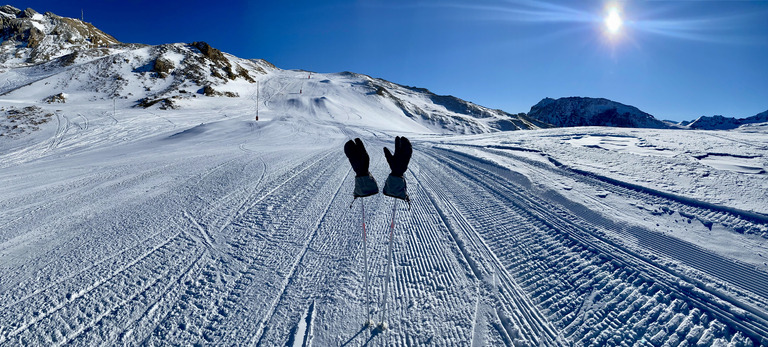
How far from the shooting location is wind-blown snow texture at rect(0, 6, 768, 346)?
2.53 meters

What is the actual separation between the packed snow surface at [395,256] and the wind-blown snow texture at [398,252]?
20 mm

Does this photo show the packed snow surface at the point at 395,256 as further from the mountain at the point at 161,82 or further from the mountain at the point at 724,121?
the mountain at the point at 724,121

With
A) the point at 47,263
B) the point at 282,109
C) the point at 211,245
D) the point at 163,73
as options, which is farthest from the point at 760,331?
the point at 163,73

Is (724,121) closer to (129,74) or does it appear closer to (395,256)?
(395,256)

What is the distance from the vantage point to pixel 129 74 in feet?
124

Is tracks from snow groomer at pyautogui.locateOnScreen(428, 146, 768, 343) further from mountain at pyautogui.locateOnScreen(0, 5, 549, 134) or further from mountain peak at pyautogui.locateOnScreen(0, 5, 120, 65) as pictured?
mountain peak at pyautogui.locateOnScreen(0, 5, 120, 65)

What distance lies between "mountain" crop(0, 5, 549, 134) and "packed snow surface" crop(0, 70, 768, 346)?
2376cm

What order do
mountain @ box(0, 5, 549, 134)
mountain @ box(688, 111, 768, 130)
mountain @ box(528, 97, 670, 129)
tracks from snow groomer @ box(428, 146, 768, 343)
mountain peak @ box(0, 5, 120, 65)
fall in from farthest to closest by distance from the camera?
mountain @ box(528, 97, 670, 129) < mountain @ box(688, 111, 768, 130) < mountain peak @ box(0, 5, 120, 65) < mountain @ box(0, 5, 549, 134) < tracks from snow groomer @ box(428, 146, 768, 343)

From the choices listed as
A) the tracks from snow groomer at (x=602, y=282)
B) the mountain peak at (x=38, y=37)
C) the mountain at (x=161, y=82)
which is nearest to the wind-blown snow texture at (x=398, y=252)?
the tracks from snow groomer at (x=602, y=282)

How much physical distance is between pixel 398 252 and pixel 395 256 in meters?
0.11

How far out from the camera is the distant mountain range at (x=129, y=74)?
33.4 m

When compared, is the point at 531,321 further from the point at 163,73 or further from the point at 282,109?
the point at 163,73

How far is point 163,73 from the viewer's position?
131ft

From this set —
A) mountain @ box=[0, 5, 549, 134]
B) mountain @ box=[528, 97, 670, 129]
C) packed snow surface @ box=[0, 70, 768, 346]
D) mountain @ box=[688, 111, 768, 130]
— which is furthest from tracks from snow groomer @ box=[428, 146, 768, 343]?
mountain @ box=[688, 111, 768, 130]
